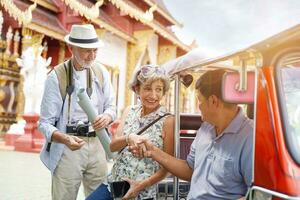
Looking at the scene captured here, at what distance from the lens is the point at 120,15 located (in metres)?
13.0

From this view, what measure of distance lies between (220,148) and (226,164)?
90mm

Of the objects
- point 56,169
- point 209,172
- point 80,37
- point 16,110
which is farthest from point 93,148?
point 16,110

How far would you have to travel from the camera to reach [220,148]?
1.86 meters

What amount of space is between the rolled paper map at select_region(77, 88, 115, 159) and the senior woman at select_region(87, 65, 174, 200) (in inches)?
8.1

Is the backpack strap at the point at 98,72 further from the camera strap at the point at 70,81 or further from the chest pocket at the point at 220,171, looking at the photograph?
the chest pocket at the point at 220,171

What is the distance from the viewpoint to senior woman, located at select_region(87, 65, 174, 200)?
2.24m

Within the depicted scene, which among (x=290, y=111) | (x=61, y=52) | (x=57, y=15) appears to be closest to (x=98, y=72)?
(x=290, y=111)

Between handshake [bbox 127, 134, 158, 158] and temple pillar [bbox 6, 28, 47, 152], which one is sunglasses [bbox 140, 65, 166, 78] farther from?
temple pillar [bbox 6, 28, 47, 152]

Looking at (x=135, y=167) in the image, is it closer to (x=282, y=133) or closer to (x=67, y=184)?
(x=67, y=184)

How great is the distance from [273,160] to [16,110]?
10.3 metres

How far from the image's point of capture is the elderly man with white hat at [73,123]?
2.65 metres

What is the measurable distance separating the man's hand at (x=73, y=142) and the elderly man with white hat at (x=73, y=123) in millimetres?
30

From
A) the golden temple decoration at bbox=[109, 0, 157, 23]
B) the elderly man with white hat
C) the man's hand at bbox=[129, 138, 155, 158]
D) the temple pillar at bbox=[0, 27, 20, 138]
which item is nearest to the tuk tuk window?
the man's hand at bbox=[129, 138, 155, 158]

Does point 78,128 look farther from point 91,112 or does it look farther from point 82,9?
point 82,9
